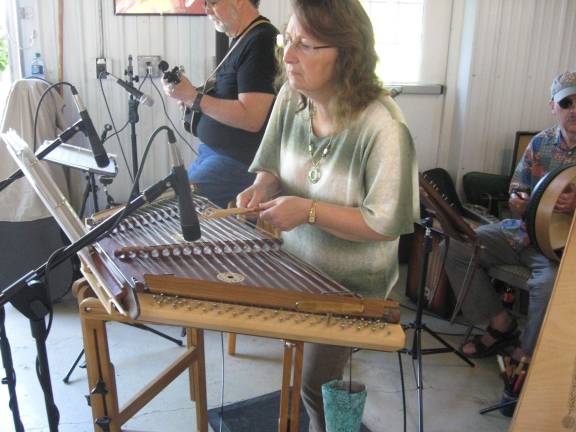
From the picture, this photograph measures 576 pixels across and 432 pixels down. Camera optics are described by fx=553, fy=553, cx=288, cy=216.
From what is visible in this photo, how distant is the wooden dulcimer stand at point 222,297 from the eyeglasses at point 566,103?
1.78 meters

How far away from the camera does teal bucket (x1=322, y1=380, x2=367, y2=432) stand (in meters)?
1.24

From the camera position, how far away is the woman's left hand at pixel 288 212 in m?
1.25

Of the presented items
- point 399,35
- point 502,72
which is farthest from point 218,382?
point 502,72

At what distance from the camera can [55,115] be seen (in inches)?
122

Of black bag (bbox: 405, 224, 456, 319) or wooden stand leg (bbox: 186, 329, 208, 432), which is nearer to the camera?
wooden stand leg (bbox: 186, 329, 208, 432)

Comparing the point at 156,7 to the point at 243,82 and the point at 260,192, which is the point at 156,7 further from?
the point at 260,192

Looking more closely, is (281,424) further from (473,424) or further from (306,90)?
(473,424)

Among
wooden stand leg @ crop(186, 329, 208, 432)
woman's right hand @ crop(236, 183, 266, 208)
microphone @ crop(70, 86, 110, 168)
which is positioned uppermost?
microphone @ crop(70, 86, 110, 168)

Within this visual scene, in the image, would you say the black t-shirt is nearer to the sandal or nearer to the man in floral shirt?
the man in floral shirt

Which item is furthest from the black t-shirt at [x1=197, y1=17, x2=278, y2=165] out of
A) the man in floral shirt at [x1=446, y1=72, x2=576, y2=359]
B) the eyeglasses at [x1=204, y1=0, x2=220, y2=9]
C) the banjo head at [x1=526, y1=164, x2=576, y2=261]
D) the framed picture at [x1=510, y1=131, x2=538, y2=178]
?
the framed picture at [x1=510, y1=131, x2=538, y2=178]

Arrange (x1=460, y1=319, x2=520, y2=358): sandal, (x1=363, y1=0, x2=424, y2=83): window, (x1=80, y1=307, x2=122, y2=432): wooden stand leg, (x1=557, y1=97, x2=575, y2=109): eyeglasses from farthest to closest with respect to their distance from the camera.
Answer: (x1=363, y1=0, x2=424, y2=83): window
(x1=460, y1=319, x2=520, y2=358): sandal
(x1=557, y1=97, x2=575, y2=109): eyeglasses
(x1=80, y1=307, x2=122, y2=432): wooden stand leg

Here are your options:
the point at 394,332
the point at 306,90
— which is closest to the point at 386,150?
the point at 306,90

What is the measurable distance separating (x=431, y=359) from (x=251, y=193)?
1627 millimetres

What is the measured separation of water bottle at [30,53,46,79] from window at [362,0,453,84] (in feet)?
6.82
